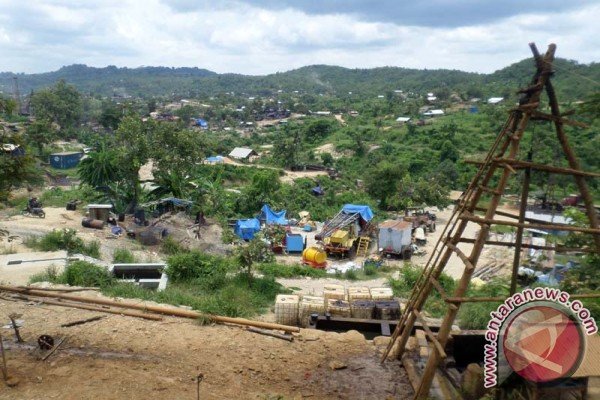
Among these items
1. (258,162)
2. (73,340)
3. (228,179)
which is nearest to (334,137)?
(258,162)

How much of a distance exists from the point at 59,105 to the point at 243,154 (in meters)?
21.9

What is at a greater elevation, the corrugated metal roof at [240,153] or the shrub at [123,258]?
the shrub at [123,258]

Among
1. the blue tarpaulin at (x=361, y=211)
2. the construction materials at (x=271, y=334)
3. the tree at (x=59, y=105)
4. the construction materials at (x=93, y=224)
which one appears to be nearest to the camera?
the construction materials at (x=271, y=334)

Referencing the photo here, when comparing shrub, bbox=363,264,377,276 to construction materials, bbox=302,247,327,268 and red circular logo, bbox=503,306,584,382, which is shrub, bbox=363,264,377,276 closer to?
construction materials, bbox=302,247,327,268

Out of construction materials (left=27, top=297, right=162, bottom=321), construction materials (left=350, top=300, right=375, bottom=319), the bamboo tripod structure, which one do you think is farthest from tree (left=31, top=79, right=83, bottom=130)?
the bamboo tripod structure

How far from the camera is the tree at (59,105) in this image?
5250 cm

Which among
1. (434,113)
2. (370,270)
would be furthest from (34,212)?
(434,113)

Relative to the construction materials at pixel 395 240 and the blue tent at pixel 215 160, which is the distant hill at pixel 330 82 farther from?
the construction materials at pixel 395 240

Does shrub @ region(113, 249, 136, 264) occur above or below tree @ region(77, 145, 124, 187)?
below

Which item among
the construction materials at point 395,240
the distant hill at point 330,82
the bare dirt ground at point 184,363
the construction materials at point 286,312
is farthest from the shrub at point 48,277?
the distant hill at point 330,82

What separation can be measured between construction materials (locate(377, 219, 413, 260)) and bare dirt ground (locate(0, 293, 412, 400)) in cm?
1558

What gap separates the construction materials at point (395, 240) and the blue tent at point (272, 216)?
279 inches

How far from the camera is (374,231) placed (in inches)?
1047

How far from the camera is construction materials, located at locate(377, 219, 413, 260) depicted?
899 inches
